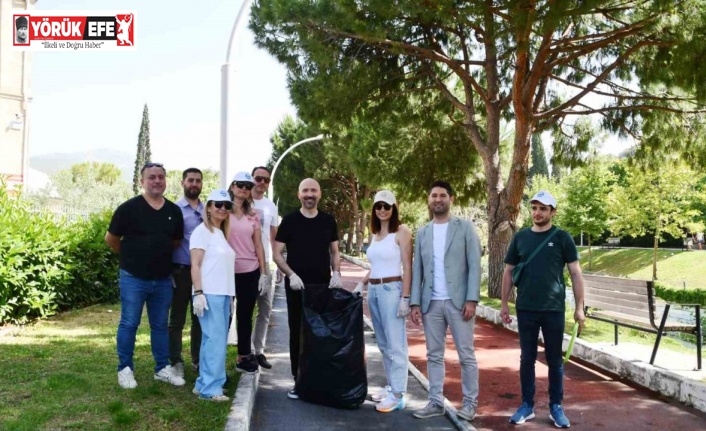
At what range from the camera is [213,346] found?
5109 millimetres

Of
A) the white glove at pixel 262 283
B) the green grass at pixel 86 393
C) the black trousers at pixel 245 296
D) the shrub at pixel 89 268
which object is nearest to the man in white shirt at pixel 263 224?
the white glove at pixel 262 283

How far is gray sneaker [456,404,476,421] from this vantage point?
5.09 metres

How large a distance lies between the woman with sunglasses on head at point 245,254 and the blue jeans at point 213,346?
0.62 meters

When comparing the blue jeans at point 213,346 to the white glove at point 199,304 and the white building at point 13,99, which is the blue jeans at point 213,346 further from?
the white building at point 13,99

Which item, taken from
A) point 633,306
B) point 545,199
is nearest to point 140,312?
point 545,199

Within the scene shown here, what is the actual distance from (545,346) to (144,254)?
11.2 feet

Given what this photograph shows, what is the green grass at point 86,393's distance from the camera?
4.43 meters

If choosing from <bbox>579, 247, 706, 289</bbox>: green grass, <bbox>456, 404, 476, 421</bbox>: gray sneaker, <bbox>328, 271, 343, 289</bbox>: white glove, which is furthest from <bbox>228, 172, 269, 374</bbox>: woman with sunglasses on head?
<bbox>579, 247, 706, 289</bbox>: green grass

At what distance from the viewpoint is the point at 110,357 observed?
6730 millimetres

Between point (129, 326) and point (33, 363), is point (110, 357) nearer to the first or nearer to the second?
point (33, 363)

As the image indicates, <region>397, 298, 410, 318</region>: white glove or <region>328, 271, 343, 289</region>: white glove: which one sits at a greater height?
<region>328, 271, 343, 289</region>: white glove

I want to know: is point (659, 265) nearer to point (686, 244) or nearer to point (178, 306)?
point (686, 244)

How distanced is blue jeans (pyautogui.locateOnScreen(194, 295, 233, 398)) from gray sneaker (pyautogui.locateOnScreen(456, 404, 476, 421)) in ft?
6.48

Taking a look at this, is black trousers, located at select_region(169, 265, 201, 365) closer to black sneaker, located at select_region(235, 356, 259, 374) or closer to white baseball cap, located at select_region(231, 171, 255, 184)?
black sneaker, located at select_region(235, 356, 259, 374)
